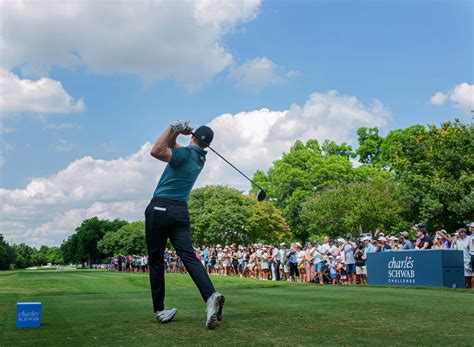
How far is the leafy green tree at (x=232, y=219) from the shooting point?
74.2 metres

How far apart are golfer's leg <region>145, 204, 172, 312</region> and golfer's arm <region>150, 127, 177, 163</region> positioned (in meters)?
0.66

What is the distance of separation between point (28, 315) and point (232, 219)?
67038mm

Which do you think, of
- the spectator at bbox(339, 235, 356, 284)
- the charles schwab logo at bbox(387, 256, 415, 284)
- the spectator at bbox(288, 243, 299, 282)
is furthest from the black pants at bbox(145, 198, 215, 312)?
the spectator at bbox(288, 243, 299, 282)

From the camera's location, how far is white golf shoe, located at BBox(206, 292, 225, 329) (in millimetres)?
6195

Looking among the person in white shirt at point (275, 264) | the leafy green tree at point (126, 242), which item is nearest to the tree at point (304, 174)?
the leafy green tree at point (126, 242)

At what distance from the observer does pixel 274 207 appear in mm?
79312

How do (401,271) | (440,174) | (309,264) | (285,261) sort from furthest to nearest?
1. (440,174)
2. (285,261)
3. (309,264)
4. (401,271)

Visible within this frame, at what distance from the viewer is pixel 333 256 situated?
2383 cm

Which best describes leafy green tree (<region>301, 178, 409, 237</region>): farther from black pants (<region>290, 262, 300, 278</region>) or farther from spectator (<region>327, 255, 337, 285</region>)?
spectator (<region>327, 255, 337, 285</region>)

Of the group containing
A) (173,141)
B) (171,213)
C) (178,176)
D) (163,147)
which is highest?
(173,141)

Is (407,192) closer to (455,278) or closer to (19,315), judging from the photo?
(455,278)

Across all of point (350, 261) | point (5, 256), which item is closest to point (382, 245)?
point (350, 261)

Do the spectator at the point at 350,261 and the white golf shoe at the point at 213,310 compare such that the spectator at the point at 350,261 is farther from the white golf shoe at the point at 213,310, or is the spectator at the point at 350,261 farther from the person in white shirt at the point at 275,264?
the white golf shoe at the point at 213,310

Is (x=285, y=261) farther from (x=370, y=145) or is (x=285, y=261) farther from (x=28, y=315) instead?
(x=370, y=145)
